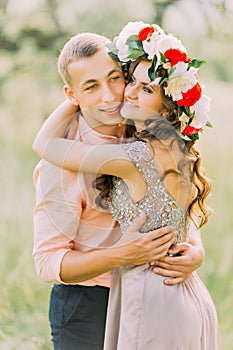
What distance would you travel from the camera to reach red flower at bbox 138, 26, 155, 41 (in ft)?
6.12

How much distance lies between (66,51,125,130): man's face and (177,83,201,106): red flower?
0.20 metres

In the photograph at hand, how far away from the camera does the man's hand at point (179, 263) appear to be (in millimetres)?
1872

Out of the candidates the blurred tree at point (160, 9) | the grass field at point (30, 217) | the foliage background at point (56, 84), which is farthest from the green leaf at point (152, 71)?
the blurred tree at point (160, 9)

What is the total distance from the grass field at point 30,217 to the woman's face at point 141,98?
2155 millimetres

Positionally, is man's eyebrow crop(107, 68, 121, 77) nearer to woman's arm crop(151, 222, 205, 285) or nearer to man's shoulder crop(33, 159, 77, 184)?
man's shoulder crop(33, 159, 77, 184)

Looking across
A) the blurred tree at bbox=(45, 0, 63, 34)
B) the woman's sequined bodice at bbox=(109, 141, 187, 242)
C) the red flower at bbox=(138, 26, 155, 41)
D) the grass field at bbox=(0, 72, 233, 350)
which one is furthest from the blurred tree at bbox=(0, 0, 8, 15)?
the woman's sequined bodice at bbox=(109, 141, 187, 242)

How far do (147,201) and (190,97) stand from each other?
32 cm

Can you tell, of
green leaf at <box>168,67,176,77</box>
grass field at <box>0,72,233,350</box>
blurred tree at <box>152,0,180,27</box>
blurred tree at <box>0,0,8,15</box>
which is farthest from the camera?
blurred tree at <box>152,0,180,27</box>

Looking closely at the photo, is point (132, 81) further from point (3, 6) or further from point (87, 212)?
point (3, 6)

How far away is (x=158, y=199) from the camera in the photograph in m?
1.86

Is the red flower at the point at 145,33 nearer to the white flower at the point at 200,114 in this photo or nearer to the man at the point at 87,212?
the man at the point at 87,212

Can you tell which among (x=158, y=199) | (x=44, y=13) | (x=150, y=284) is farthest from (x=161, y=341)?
(x=44, y=13)

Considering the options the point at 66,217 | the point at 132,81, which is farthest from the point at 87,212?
the point at 132,81

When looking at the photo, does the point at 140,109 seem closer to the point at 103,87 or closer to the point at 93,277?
the point at 103,87
